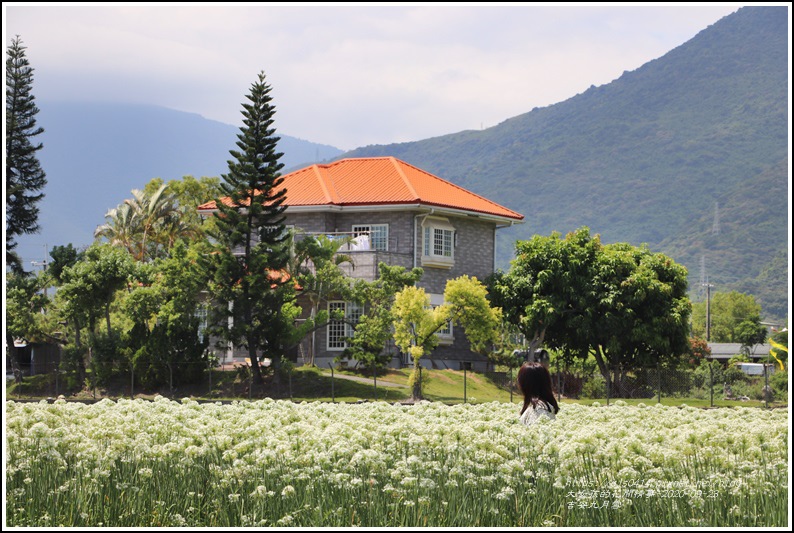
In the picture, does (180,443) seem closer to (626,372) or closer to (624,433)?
(624,433)

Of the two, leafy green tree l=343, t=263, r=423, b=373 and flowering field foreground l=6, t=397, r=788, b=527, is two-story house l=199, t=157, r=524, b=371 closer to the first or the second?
leafy green tree l=343, t=263, r=423, b=373

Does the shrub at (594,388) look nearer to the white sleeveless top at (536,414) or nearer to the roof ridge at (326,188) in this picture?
the roof ridge at (326,188)

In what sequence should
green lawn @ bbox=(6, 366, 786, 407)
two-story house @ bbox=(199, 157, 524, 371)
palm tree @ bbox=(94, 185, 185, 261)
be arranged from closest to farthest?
green lawn @ bbox=(6, 366, 786, 407) → two-story house @ bbox=(199, 157, 524, 371) → palm tree @ bbox=(94, 185, 185, 261)

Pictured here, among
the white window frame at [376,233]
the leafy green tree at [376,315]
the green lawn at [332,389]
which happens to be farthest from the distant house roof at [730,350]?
the leafy green tree at [376,315]

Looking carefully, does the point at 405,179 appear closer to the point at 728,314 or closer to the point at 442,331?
the point at 442,331

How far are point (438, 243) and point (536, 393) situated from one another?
3371 centimetres

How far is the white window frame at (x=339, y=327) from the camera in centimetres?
4422

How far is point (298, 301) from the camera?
44719mm

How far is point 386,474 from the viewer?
10453 millimetres

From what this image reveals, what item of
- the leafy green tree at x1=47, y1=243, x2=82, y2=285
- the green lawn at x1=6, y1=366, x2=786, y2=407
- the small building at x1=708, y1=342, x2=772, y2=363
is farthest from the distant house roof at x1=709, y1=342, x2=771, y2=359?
the leafy green tree at x1=47, y1=243, x2=82, y2=285

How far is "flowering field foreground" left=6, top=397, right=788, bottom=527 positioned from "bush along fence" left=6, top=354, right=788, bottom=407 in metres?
24.2

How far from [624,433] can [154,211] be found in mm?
54992

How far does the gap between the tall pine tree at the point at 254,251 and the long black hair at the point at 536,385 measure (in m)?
25.7

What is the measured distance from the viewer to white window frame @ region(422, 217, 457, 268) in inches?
1799
